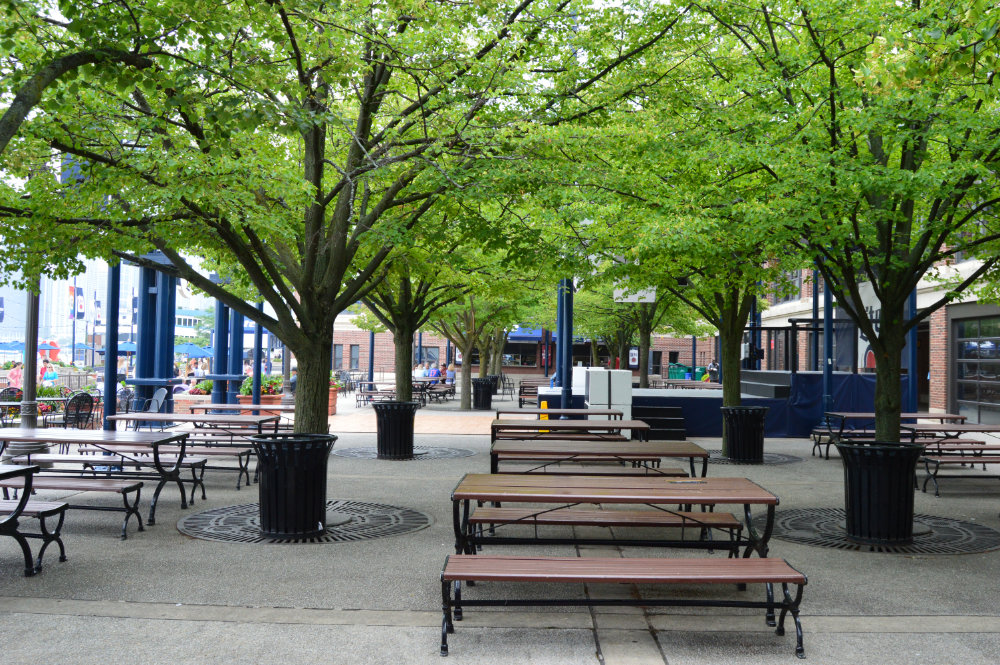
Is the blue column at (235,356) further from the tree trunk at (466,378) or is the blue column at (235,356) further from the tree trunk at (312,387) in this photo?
the tree trunk at (312,387)

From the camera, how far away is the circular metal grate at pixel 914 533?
7082mm

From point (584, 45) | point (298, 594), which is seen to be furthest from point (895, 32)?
point (298, 594)

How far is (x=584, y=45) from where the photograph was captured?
8.36 meters

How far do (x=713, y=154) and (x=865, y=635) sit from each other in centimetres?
499

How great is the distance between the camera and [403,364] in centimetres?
1456

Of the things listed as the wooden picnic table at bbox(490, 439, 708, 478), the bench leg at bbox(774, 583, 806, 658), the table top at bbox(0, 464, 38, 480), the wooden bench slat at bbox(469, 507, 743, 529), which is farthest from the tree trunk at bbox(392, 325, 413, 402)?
the bench leg at bbox(774, 583, 806, 658)

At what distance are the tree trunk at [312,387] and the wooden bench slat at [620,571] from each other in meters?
3.49

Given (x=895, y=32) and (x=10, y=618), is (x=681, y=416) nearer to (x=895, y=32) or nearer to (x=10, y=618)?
(x=895, y=32)

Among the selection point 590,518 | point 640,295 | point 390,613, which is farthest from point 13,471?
point 640,295

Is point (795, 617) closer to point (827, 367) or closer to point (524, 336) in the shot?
point (827, 367)

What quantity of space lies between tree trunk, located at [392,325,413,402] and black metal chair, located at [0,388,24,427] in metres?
7.13

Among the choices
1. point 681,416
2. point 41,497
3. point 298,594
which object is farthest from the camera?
point 681,416

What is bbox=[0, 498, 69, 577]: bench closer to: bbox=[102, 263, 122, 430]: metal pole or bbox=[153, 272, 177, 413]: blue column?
bbox=[102, 263, 122, 430]: metal pole

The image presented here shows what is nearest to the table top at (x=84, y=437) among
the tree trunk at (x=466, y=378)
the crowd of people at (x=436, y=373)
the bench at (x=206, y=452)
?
the bench at (x=206, y=452)
